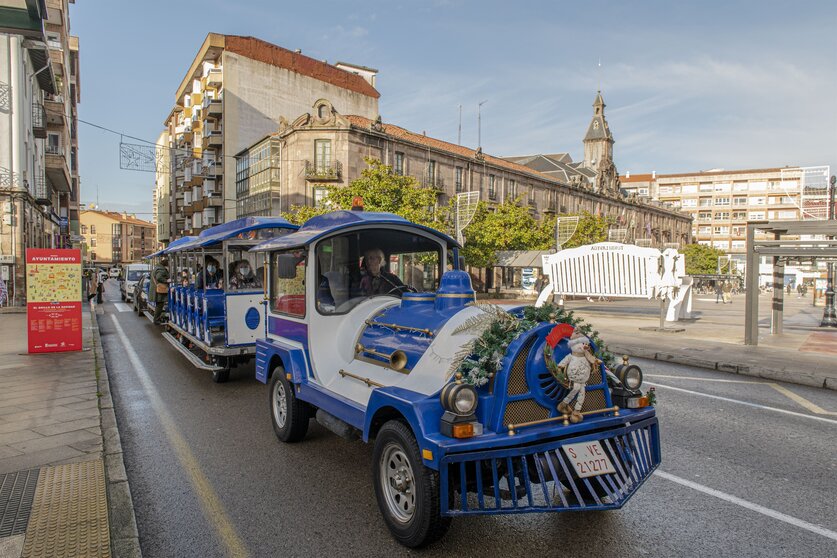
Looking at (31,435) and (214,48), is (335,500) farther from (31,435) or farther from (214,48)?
(214,48)

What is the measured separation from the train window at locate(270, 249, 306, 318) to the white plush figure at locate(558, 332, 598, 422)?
9.76ft

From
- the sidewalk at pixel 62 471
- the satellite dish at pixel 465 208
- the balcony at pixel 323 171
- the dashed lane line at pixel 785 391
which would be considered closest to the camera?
the sidewalk at pixel 62 471

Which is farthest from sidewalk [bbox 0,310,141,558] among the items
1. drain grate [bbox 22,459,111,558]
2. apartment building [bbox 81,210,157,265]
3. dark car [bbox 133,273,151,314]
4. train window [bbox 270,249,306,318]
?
apartment building [bbox 81,210,157,265]

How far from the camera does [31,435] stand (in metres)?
6.08

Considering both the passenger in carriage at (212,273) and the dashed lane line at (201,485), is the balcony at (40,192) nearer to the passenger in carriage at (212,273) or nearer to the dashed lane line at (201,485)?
the passenger in carriage at (212,273)

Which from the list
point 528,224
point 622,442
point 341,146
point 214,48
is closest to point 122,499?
point 622,442

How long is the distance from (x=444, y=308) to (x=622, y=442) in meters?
1.72

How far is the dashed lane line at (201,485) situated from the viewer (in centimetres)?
398

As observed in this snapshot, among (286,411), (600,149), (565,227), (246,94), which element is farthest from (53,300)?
(600,149)

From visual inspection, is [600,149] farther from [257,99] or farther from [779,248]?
[779,248]

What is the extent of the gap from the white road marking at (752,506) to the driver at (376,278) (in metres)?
3.18

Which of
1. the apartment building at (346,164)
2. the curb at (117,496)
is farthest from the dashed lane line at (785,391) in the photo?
the apartment building at (346,164)

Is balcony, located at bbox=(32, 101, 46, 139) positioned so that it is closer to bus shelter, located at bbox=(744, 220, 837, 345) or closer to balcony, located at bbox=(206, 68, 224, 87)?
balcony, located at bbox=(206, 68, 224, 87)

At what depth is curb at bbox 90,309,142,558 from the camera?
3.74 metres
